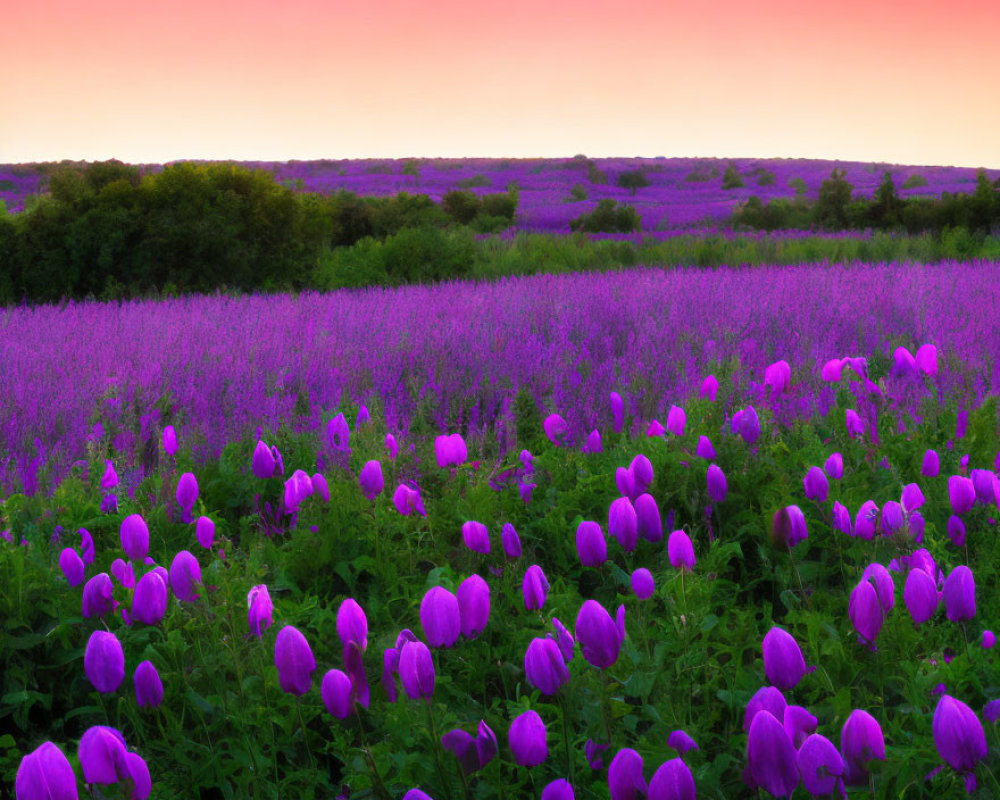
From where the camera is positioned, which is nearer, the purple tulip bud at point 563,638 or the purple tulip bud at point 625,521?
the purple tulip bud at point 563,638

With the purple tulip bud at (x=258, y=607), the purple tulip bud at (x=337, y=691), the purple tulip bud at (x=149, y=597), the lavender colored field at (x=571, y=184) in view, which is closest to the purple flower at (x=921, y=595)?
the purple tulip bud at (x=337, y=691)

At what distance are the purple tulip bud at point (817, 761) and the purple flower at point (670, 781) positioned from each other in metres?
0.15

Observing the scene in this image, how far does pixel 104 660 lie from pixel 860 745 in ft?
4.02

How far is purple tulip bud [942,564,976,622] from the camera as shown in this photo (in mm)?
1473

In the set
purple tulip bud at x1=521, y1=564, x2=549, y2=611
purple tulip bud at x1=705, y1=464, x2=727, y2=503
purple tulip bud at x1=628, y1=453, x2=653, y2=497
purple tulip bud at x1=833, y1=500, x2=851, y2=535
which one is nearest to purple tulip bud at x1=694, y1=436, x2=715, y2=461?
purple tulip bud at x1=705, y1=464, x2=727, y2=503

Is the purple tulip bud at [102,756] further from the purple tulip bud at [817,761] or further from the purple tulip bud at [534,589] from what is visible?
the purple tulip bud at [817,761]

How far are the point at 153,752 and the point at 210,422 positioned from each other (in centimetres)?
248

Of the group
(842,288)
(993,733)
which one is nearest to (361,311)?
(842,288)

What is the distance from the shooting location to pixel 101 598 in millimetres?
1833

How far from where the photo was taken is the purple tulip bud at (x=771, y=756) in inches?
44.0

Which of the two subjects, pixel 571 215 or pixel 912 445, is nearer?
pixel 912 445

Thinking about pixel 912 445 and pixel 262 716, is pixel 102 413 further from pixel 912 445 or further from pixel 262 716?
pixel 912 445

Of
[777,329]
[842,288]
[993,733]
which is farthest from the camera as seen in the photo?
[842,288]

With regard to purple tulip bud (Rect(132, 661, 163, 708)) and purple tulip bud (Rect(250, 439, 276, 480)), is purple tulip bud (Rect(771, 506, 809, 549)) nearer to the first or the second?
purple tulip bud (Rect(132, 661, 163, 708))
